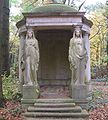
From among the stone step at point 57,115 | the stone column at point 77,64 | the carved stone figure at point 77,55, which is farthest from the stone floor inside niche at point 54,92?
the stone step at point 57,115

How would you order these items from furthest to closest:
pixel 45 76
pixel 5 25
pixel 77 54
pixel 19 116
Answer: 1. pixel 5 25
2. pixel 45 76
3. pixel 77 54
4. pixel 19 116

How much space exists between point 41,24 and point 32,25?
1.16 ft

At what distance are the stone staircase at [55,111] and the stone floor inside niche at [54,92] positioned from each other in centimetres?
87

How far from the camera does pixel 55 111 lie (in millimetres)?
11070

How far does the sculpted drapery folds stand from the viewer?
11883 mm

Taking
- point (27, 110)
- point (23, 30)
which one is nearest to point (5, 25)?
point (23, 30)

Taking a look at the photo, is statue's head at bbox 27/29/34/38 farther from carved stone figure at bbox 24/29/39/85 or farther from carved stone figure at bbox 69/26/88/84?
carved stone figure at bbox 69/26/88/84

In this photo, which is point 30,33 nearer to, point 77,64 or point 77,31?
point 77,31

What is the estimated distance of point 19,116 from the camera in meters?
11.0

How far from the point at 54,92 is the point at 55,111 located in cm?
270

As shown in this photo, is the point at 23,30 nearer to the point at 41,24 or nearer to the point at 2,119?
the point at 41,24

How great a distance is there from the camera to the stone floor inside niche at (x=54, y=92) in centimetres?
1270

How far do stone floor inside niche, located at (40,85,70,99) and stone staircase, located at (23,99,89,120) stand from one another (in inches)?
34.1

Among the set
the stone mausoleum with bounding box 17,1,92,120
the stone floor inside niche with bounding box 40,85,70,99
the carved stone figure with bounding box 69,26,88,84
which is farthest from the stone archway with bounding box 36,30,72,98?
the carved stone figure with bounding box 69,26,88,84
